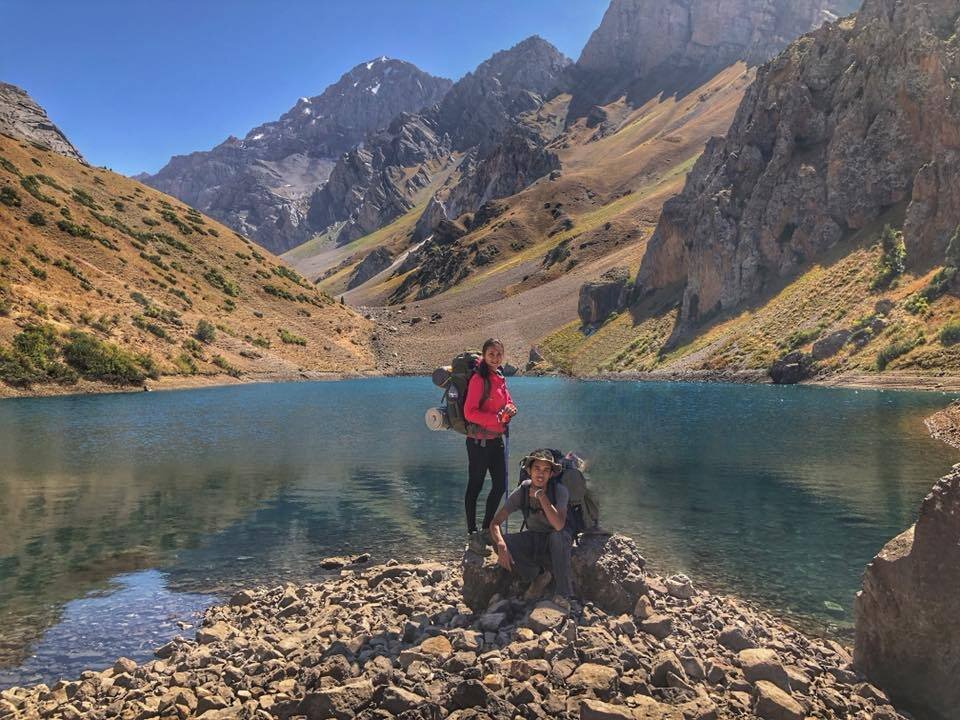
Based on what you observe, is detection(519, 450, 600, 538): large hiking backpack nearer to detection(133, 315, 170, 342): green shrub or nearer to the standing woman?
the standing woman

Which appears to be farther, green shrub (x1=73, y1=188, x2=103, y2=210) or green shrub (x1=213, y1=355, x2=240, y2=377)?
green shrub (x1=73, y1=188, x2=103, y2=210)

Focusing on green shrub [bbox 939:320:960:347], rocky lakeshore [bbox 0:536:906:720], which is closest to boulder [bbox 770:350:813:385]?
green shrub [bbox 939:320:960:347]

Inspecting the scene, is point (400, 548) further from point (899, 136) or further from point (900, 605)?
point (899, 136)

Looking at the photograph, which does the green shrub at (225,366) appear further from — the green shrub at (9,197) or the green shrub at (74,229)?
the green shrub at (9,197)

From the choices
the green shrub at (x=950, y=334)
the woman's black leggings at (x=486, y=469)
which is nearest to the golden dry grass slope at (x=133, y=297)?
the woman's black leggings at (x=486, y=469)

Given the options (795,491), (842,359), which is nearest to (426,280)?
(842,359)

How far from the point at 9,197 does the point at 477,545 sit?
90.9 metres

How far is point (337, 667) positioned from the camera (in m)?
7.56

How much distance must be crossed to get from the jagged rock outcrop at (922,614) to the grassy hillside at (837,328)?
51459 mm

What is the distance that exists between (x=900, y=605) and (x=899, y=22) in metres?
95.5

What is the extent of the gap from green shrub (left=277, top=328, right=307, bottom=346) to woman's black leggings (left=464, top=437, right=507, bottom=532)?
8818 centimetres

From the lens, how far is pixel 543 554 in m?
9.30

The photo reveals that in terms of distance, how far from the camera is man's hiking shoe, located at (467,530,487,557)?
9422 millimetres

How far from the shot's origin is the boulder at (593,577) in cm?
883
